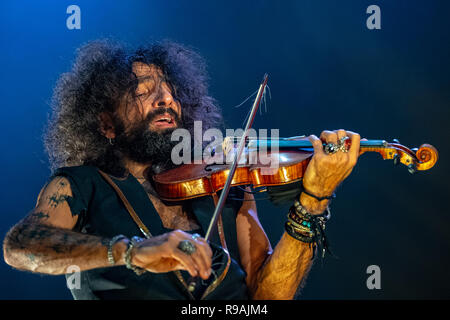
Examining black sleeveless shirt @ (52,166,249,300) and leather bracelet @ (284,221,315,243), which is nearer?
black sleeveless shirt @ (52,166,249,300)

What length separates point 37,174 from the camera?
342cm

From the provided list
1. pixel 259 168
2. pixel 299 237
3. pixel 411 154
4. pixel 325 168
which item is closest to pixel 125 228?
pixel 259 168

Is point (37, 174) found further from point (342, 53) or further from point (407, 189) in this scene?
point (407, 189)

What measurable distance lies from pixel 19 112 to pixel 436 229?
331cm

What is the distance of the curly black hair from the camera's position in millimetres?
2250

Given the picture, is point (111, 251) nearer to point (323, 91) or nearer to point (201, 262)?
point (201, 262)

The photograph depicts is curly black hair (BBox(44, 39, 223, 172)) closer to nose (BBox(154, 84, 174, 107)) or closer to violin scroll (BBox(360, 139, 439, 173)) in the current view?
nose (BBox(154, 84, 174, 107))

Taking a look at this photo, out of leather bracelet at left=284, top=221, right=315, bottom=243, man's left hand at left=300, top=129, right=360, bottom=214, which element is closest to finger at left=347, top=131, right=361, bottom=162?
man's left hand at left=300, top=129, right=360, bottom=214

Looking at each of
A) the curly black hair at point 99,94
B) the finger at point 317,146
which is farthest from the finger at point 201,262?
the curly black hair at point 99,94

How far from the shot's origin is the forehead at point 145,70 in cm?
237

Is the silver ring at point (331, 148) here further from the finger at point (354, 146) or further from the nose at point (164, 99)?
the nose at point (164, 99)

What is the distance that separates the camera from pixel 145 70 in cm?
239

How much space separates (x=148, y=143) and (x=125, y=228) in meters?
0.50

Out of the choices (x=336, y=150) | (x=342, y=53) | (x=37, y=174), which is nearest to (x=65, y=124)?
(x=37, y=174)
